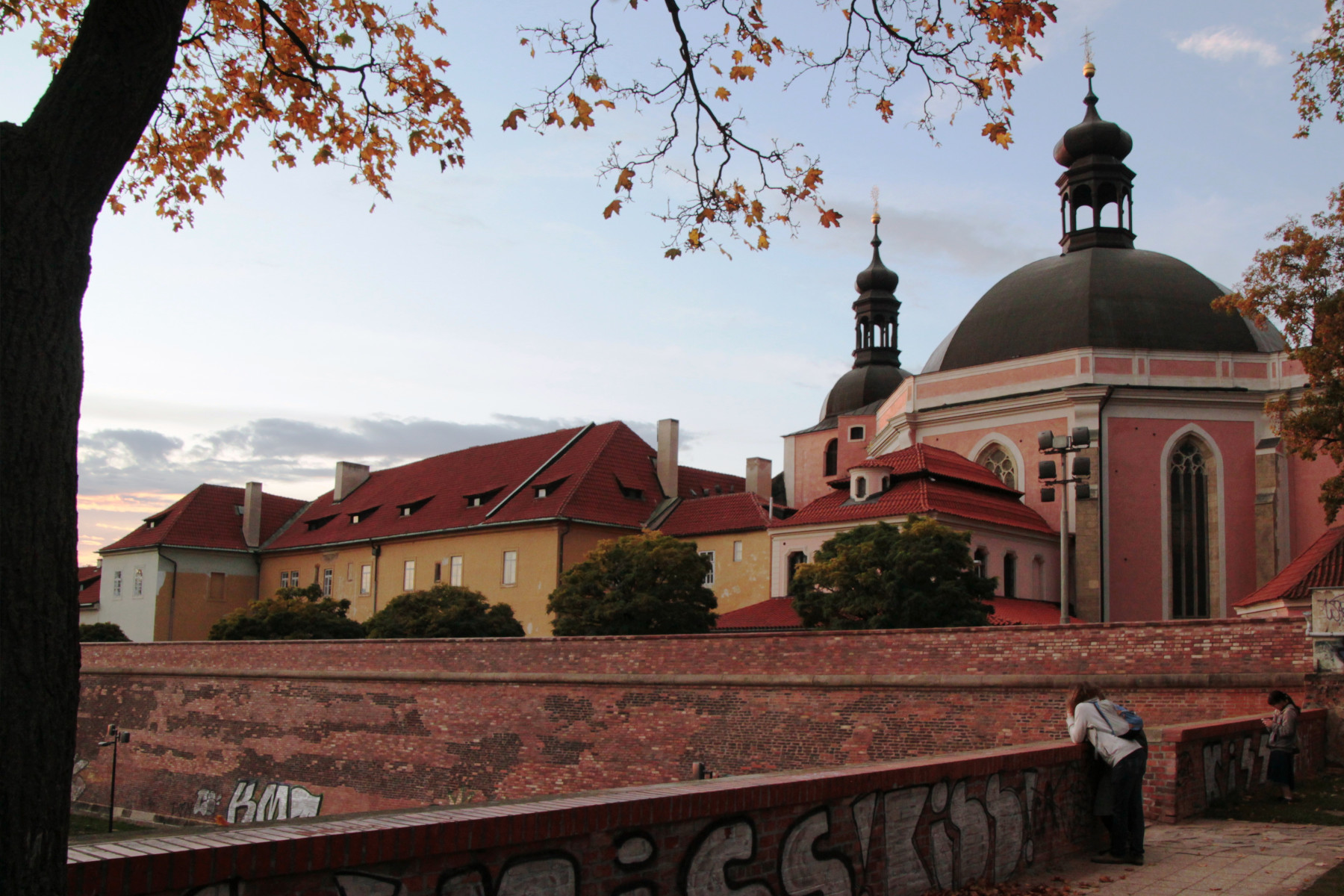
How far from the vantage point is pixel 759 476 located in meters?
49.8

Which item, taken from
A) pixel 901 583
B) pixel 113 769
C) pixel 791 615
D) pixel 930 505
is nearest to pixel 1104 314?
pixel 930 505

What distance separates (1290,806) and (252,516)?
5636cm

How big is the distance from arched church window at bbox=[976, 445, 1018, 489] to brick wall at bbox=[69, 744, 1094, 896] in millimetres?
30755

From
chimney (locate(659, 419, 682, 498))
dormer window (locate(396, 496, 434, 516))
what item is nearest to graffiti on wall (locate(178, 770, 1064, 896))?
chimney (locate(659, 419, 682, 498))

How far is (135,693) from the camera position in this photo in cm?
3612

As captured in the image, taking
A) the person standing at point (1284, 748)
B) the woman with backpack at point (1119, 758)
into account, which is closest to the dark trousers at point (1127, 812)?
the woman with backpack at point (1119, 758)

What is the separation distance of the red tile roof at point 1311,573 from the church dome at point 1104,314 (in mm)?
8940

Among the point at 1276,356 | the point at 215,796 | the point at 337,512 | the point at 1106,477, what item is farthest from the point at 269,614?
the point at 1276,356

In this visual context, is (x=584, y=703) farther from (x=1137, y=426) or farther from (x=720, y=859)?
(x=1137, y=426)

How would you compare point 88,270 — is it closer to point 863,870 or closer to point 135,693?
point 863,870

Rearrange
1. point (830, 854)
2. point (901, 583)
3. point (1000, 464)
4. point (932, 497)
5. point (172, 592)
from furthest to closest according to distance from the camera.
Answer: point (172, 592)
point (1000, 464)
point (932, 497)
point (901, 583)
point (830, 854)

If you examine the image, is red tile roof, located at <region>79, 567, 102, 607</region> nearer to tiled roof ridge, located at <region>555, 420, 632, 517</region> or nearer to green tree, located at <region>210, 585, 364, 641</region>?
green tree, located at <region>210, 585, 364, 641</region>

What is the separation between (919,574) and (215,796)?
19751 mm

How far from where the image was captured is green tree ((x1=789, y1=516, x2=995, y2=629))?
26.9m
